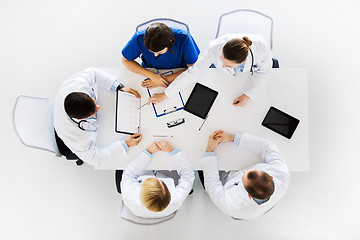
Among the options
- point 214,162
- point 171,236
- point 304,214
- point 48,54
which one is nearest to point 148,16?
point 48,54

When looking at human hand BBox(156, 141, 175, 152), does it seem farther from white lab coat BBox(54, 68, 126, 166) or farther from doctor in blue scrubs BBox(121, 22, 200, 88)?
doctor in blue scrubs BBox(121, 22, 200, 88)

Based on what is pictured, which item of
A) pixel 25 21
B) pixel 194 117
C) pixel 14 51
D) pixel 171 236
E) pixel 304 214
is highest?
pixel 25 21

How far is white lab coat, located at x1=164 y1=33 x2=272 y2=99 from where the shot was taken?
1.59 m

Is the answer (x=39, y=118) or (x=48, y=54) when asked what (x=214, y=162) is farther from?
(x=48, y=54)

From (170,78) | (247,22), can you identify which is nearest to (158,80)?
(170,78)

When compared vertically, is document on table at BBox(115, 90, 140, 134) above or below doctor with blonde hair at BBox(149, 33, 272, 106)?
below

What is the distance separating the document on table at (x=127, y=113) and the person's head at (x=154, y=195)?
0.38 metres

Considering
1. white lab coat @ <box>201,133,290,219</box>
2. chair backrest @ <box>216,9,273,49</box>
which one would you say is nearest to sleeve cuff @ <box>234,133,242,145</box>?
white lab coat @ <box>201,133,290,219</box>

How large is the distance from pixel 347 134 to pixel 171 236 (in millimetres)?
1787

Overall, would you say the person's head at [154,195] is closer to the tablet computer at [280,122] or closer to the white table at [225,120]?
the white table at [225,120]

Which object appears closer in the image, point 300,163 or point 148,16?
point 300,163

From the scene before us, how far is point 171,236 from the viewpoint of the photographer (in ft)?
7.70

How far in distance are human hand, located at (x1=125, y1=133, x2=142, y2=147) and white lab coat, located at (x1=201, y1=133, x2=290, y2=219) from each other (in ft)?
1.40

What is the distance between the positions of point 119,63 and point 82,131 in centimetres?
103
